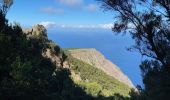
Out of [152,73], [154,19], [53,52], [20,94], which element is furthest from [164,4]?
[53,52]

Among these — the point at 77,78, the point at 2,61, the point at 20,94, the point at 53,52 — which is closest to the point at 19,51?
the point at 2,61

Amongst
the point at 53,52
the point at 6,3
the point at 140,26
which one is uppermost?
the point at 53,52

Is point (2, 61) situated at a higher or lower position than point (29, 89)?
higher

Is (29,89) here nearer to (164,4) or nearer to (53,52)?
(164,4)

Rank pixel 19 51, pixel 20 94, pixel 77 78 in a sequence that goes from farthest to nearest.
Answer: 1. pixel 77 78
2. pixel 19 51
3. pixel 20 94

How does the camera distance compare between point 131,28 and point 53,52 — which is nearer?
point 131,28

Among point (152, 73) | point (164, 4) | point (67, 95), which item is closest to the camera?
point (164, 4)

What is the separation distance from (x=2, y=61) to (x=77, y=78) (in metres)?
113

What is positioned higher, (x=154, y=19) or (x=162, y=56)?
(x=154, y=19)

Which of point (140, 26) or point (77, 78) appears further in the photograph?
point (77, 78)

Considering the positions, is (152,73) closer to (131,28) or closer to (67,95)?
(131,28)

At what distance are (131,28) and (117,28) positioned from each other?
2.15ft

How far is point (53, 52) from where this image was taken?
274ft

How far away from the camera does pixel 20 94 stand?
105ft
